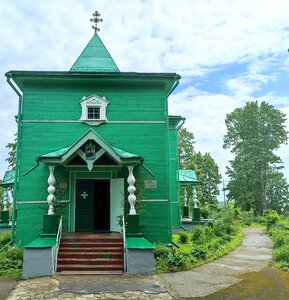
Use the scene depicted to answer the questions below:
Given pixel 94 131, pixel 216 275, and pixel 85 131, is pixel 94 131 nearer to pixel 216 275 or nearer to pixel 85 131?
pixel 85 131

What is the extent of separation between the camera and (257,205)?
40781 millimetres

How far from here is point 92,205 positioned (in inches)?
474

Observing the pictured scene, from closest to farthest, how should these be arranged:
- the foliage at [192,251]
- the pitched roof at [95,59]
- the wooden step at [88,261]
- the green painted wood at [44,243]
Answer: the green painted wood at [44,243] → the wooden step at [88,261] → the foliage at [192,251] → the pitched roof at [95,59]

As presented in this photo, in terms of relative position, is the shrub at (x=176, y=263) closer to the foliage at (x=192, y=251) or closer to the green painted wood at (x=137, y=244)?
the foliage at (x=192, y=251)

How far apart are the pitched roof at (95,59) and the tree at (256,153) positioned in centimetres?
2823

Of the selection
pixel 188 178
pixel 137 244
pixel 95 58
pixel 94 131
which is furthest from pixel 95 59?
pixel 188 178

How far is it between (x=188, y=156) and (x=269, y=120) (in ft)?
35.4

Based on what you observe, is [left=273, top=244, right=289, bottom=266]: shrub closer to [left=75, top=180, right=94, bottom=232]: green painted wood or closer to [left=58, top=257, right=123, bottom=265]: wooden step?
[left=58, top=257, right=123, bottom=265]: wooden step

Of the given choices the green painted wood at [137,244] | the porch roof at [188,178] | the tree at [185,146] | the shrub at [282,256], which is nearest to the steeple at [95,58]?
the green painted wood at [137,244]

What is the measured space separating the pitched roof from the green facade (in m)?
1.58

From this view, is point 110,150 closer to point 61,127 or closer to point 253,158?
point 61,127

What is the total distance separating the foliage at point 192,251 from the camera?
9.45 meters

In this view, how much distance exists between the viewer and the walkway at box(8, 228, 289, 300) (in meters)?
6.89

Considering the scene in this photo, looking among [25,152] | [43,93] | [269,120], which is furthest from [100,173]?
[269,120]
